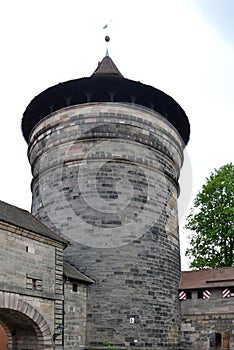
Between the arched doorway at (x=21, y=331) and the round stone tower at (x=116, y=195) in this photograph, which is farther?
the round stone tower at (x=116, y=195)

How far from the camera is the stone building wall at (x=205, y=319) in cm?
1580

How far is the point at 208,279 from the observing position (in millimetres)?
17016

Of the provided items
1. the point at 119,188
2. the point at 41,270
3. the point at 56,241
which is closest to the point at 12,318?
the point at 41,270

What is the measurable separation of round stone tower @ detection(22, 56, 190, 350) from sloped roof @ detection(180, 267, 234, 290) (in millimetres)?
555

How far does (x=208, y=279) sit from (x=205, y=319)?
1562 mm

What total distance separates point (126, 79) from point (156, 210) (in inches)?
209

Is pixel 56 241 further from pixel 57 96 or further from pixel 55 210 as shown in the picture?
pixel 57 96

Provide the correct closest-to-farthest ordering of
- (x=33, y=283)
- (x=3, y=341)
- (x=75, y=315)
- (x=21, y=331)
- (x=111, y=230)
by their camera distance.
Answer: (x=33, y=283) < (x=21, y=331) < (x=75, y=315) < (x=3, y=341) < (x=111, y=230)

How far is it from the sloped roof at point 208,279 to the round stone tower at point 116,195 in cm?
55

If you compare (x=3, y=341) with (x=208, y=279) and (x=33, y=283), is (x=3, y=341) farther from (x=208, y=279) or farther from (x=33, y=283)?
(x=208, y=279)

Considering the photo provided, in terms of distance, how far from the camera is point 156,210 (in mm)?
16781

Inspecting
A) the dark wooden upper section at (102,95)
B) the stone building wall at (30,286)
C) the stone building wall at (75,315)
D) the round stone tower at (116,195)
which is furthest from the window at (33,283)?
the dark wooden upper section at (102,95)

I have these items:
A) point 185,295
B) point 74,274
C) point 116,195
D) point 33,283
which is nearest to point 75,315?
point 74,274

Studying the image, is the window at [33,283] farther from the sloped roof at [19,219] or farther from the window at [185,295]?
the window at [185,295]
